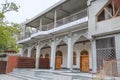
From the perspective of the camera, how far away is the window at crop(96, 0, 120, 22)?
918cm

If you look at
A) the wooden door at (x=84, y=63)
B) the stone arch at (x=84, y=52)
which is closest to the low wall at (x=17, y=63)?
the wooden door at (x=84, y=63)

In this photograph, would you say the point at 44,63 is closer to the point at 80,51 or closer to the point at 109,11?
the point at 80,51

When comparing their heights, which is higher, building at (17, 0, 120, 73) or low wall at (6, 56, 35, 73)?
building at (17, 0, 120, 73)

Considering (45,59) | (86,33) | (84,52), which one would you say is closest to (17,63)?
(45,59)

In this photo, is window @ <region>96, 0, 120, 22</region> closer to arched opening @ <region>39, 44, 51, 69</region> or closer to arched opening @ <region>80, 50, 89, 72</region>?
arched opening @ <region>80, 50, 89, 72</region>

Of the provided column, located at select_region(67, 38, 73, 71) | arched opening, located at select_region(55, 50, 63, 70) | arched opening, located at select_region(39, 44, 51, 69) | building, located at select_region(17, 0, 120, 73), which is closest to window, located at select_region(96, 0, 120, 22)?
building, located at select_region(17, 0, 120, 73)

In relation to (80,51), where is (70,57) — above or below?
below

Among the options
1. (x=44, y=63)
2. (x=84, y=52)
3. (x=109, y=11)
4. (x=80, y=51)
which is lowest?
(x=44, y=63)

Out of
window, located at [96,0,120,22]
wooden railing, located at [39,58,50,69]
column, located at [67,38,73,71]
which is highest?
window, located at [96,0,120,22]

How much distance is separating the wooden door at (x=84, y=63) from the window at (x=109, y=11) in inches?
194

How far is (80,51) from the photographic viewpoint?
47.5 ft

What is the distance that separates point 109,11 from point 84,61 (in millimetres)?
6087

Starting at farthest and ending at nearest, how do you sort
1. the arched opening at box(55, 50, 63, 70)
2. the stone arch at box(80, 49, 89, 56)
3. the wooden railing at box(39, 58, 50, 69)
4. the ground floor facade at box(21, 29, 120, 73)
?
the wooden railing at box(39, 58, 50, 69) → the arched opening at box(55, 50, 63, 70) → the stone arch at box(80, 49, 89, 56) → the ground floor facade at box(21, 29, 120, 73)

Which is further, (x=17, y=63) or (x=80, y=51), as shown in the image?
(x=17, y=63)
